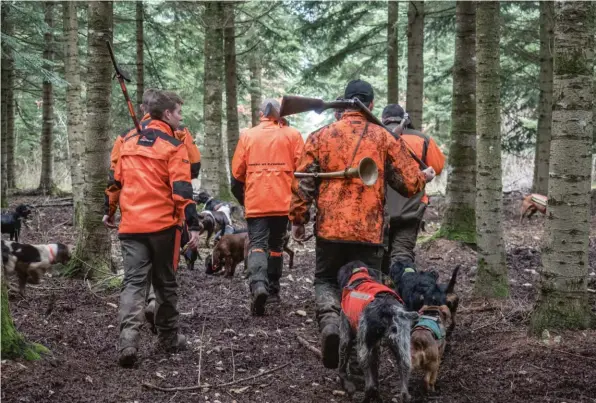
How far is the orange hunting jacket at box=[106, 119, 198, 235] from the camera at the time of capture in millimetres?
5465

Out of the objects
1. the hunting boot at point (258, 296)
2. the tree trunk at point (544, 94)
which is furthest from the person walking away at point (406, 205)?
the tree trunk at point (544, 94)

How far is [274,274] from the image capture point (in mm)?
8062

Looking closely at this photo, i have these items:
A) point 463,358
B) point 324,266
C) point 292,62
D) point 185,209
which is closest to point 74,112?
point 185,209

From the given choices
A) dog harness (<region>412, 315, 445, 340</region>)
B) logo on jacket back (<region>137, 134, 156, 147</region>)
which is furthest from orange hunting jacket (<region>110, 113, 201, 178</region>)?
dog harness (<region>412, 315, 445, 340</region>)

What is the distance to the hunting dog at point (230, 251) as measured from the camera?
9.55 metres

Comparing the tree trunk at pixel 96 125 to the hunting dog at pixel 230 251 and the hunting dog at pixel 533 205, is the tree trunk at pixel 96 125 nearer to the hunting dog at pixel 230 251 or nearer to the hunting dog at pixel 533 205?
the hunting dog at pixel 230 251

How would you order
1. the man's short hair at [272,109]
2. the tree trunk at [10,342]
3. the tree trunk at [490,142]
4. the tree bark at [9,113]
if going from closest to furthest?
the tree trunk at [10,342] < the tree trunk at [490,142] < the man's short hair at [272,109] < the tree bark at [9,113]

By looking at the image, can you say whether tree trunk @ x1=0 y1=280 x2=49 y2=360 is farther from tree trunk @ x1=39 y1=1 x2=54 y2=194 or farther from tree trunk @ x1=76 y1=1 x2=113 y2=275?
tree trunk @ x1=39 y1=1 x2=54 y2=194

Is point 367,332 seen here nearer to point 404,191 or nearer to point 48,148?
point 404,191

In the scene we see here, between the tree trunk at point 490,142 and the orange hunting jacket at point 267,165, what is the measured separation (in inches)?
83.3

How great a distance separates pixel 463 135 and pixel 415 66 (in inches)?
181

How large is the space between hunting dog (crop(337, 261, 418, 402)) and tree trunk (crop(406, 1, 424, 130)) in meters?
10.1

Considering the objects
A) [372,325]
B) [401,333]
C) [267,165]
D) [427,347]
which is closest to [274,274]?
[267,165]

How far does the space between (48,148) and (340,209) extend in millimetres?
16043
